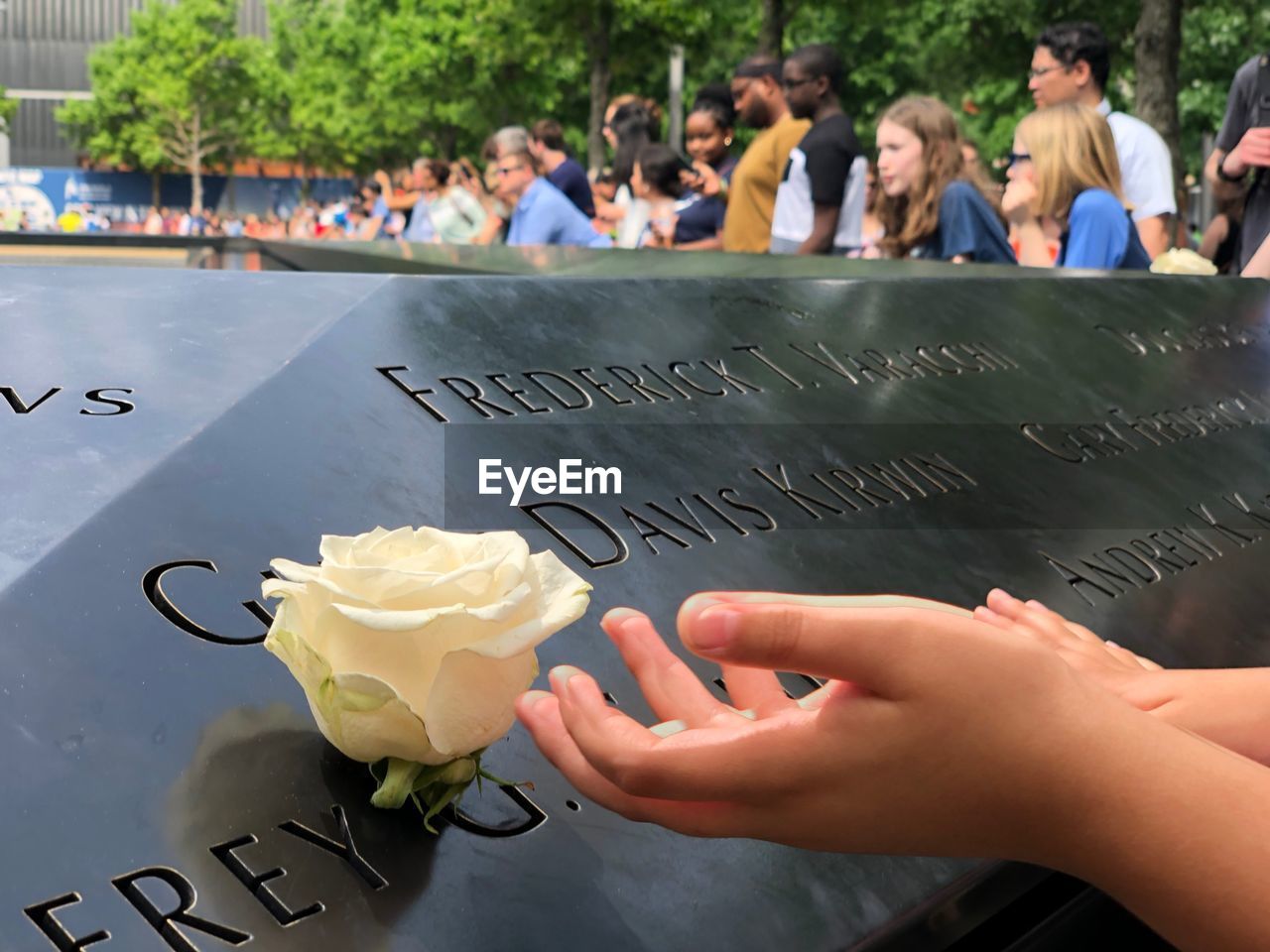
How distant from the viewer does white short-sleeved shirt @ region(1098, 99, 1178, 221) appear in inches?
192

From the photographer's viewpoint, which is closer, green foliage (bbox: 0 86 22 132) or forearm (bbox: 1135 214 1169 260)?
forearm (bbox: 1135 214 1169 260)

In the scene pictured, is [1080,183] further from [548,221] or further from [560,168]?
[560,168]

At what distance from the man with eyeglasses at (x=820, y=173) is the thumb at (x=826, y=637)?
4.43 metres

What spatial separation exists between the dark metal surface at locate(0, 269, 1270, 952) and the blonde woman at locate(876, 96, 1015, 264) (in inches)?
76.4

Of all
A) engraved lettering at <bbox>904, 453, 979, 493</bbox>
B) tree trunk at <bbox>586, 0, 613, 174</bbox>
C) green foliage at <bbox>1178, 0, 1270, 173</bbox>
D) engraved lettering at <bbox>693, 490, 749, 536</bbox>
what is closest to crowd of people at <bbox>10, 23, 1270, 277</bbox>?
engraved lettering at <bbox>904, 453, 979, 493</bbox>

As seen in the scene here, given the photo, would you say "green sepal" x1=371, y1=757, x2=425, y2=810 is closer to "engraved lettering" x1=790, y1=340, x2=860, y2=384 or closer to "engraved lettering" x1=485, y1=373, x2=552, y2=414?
"engraved lettering" x1=485, y1=373, x2=552, y2=414

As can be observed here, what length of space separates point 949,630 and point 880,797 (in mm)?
129

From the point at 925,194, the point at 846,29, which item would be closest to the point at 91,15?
the point at 846,29

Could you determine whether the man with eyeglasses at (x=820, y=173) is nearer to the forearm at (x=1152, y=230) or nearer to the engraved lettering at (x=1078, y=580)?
the forearm at (x=1152, y=230)

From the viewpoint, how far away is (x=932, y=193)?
477cm

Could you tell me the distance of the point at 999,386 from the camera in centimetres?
222

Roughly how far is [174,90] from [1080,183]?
142 feet

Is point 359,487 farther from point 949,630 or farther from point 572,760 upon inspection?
point 949,630

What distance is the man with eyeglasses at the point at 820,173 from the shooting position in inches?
205
